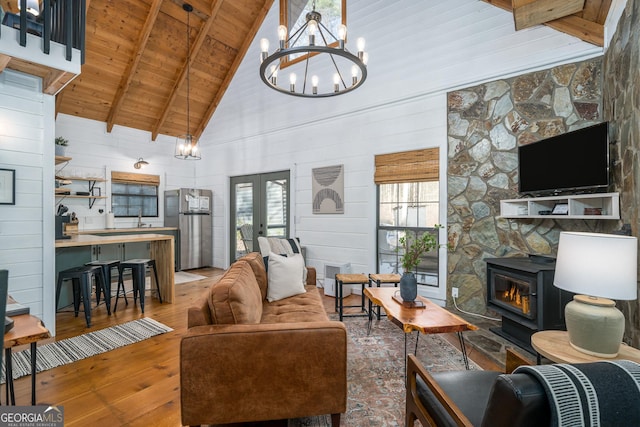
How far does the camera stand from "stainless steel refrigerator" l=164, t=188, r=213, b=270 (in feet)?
21.2

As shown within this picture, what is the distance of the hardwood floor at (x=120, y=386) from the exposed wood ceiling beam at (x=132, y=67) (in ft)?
14.0

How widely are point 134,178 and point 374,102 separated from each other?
5.18 metres

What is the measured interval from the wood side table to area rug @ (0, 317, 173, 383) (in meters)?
3.27

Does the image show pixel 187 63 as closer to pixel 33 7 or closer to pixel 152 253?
pixel 33 7

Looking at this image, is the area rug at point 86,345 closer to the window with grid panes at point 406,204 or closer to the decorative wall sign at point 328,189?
the decorative wall sign at point 328,189

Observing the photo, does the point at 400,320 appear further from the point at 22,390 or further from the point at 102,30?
the point at 102,30

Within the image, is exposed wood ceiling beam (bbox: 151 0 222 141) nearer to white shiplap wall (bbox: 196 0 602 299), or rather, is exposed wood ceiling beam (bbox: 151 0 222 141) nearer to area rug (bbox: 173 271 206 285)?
white shiplap wall (bbox: 196 0 602 299)

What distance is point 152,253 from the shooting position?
175 inches

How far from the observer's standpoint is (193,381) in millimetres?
1574

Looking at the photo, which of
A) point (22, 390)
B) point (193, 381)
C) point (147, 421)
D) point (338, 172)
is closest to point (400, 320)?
point (193, 381)

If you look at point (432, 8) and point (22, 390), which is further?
point (432, 8)

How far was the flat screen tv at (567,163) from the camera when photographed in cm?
255

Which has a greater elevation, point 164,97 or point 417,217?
point 164,97

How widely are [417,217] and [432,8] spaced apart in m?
2.76
